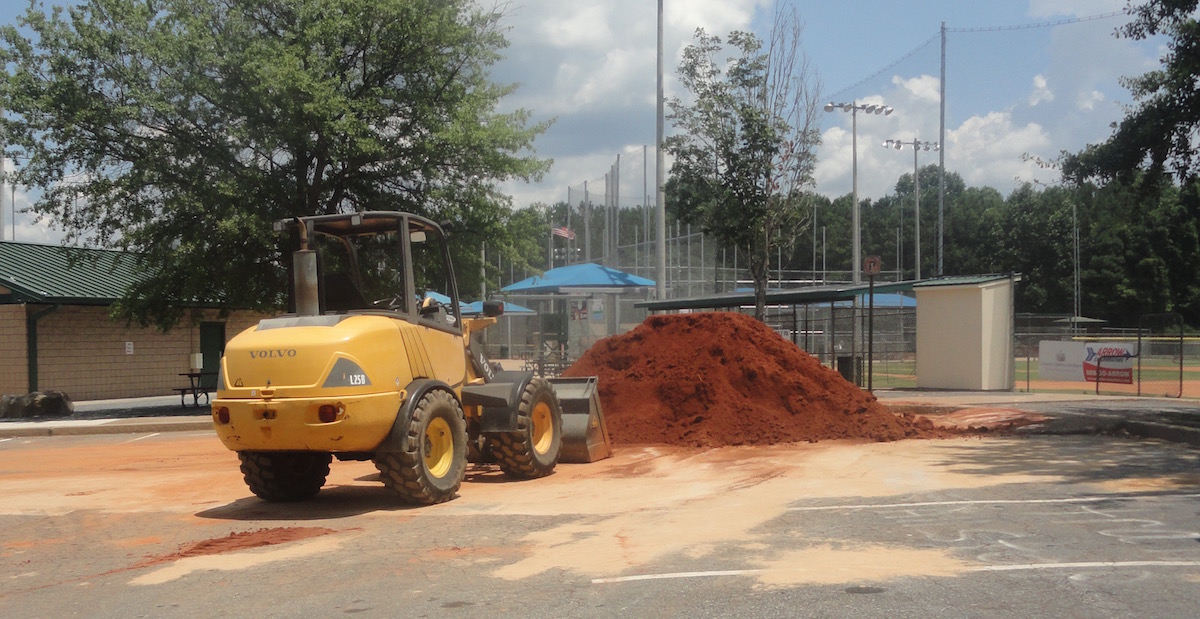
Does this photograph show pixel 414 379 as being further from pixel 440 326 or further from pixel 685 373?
pixel 685 373

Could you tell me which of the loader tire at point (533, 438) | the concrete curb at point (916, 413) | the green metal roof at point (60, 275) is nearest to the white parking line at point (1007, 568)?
the loader tire at point (533, 438)

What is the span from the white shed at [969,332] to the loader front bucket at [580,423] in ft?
52.9

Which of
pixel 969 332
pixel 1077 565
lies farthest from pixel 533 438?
pixel 969 332

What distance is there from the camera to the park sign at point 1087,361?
2723 centimetres

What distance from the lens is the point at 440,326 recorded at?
35.8ft

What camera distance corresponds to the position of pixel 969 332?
88.0 feet

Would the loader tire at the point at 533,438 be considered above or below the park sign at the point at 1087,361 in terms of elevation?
above

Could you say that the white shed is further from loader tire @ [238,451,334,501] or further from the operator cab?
loader tire @ [238,451,334,501]

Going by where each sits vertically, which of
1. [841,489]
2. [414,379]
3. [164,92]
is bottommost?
[841,489]

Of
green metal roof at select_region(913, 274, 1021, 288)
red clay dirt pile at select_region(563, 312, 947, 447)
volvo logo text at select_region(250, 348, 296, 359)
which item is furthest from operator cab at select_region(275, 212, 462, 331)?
green metal roof at select_region(913, 274, 1021, 288)

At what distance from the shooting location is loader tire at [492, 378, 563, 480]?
1130 cm

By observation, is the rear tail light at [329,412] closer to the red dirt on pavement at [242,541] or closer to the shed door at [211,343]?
the red dirt on pavement at [242,541]

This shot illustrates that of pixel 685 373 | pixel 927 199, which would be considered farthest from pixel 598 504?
pixel 927 199

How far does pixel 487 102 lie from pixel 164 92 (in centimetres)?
715
